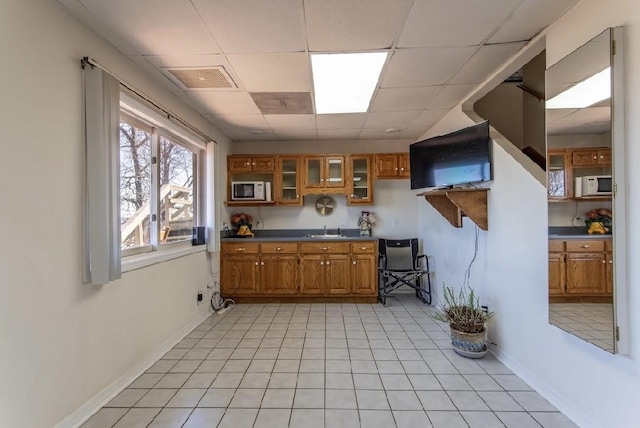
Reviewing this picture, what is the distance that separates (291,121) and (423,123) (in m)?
1.71

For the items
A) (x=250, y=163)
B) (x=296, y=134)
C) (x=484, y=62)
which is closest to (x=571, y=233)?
(x=484, y=62)

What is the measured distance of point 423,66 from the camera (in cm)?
244

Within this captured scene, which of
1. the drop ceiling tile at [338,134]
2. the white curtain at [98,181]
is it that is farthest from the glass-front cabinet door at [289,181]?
the white curtain at [98,181]

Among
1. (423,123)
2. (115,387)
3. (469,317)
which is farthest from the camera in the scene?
(423,123)

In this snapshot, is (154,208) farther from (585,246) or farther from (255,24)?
(585,246)

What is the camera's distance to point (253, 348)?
112 inches

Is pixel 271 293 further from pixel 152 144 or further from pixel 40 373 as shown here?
pixel 40 373

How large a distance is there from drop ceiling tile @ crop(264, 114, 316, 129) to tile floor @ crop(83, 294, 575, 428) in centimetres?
243

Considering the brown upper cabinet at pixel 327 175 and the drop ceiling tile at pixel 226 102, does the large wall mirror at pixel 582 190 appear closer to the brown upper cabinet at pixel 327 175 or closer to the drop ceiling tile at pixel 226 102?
the drop ceiling tile at pixel 226 102

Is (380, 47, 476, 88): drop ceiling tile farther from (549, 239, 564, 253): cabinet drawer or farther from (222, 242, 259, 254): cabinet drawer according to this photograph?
(222, 242, 259, 254): cabinet drawer

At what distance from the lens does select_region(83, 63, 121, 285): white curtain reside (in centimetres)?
188

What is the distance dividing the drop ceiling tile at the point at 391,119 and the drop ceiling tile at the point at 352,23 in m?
1.49

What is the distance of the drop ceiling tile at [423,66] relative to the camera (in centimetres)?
224

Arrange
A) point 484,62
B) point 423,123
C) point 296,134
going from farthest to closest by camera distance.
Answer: point 296,134
point 423,123
point 484,62
